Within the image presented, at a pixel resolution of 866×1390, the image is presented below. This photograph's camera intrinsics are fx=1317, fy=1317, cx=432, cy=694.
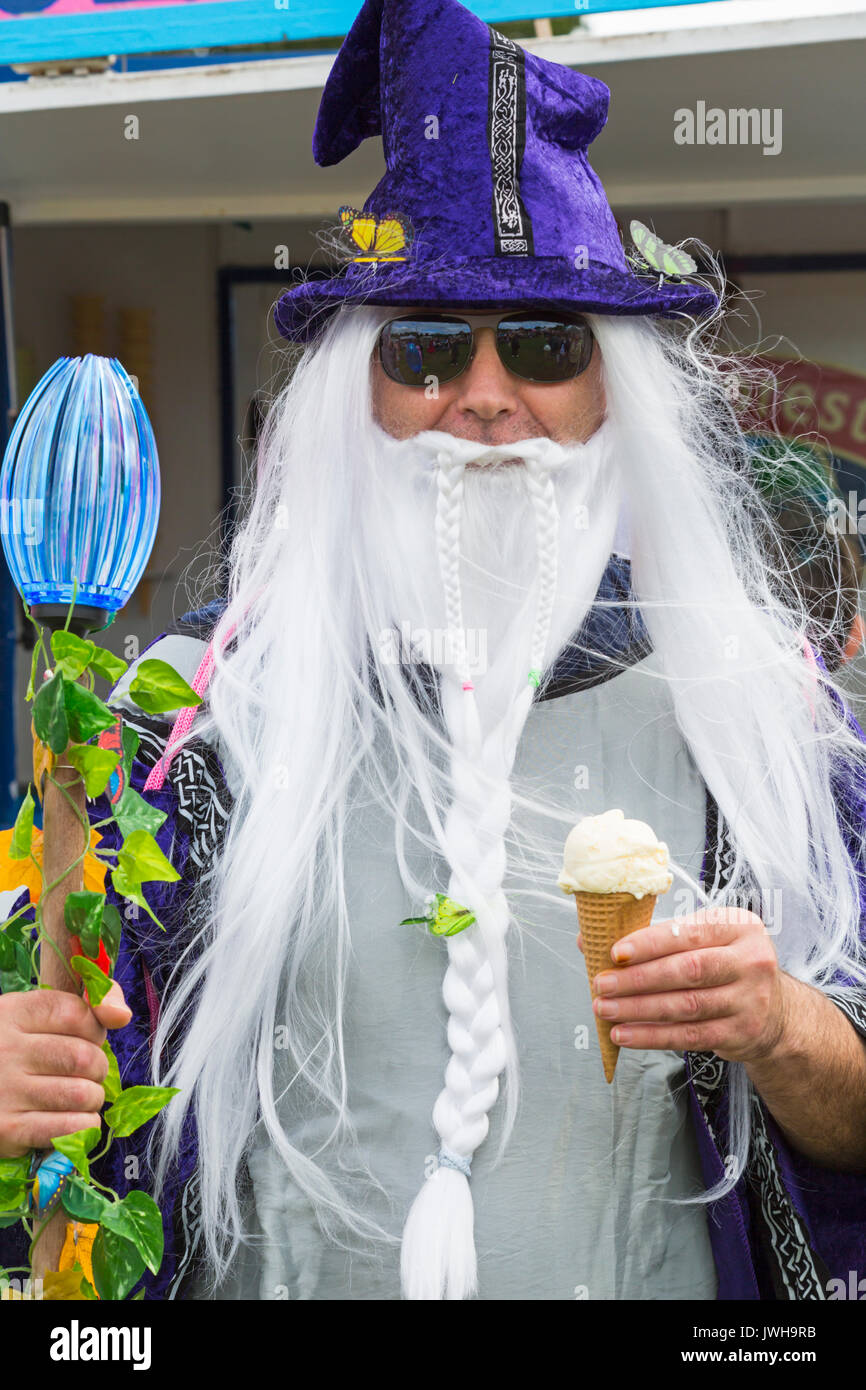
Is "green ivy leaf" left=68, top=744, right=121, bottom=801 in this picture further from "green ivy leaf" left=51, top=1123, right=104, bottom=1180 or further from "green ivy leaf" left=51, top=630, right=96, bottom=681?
"green ivy leaf" left=51, top=1123, right=104, bottom=1180

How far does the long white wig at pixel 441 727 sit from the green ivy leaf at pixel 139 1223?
355 millimetres

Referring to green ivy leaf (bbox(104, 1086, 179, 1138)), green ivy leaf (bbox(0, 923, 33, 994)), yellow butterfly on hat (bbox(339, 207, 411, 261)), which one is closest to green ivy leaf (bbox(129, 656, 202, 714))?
green ivy leaf (bbox(0, 923, 33, 994))

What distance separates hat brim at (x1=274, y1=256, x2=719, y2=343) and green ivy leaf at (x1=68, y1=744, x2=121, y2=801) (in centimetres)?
84

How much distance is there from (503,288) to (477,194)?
0.52ft

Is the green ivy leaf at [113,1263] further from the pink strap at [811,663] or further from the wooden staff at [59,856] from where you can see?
the pink strap at [811,663]

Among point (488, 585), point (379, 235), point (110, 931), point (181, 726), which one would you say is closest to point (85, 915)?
point (110, 931)

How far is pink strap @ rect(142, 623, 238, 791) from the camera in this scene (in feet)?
5.37

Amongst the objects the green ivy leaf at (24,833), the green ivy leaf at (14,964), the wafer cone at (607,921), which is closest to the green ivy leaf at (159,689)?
the green ivy leaf at (24,833)

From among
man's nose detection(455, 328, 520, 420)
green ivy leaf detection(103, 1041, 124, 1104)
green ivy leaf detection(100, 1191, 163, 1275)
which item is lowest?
green ivy leaf detection(100, 1191, 163, 1275)

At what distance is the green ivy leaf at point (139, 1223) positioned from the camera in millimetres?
1210

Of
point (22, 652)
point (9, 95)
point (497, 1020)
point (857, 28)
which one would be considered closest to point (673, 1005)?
point (497, 1020)

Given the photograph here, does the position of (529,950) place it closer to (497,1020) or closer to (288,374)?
(497,1020)

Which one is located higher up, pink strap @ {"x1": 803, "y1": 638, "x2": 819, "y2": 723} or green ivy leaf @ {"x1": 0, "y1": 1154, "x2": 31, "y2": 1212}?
pink strap @ {"x1": 803, "y1": 638, "x2": 819, "y2": 723}

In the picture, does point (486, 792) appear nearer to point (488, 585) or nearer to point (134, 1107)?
point (488, 585)
